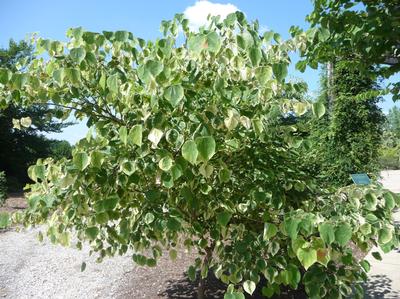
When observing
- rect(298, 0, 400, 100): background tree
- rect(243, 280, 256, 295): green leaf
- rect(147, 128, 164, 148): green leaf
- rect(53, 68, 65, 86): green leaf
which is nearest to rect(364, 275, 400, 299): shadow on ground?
rect(298, 0, 400, 100): background tree

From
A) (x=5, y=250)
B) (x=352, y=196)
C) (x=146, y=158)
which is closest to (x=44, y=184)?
(x=146, y=158)

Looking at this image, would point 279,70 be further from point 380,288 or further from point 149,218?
point 380,288

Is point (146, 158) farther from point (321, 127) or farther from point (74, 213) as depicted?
point (321, 127)

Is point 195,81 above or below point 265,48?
below

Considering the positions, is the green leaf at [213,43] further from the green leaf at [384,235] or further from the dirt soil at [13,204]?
the dirt soil at [13,204]

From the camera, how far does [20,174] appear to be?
1775 cm

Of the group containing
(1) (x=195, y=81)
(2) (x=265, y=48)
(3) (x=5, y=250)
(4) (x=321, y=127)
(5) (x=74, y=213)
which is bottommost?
(3) (x=5, y=250)

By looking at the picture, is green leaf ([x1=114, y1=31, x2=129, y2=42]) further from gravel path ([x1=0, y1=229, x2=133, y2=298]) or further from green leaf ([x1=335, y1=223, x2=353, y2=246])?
gravel path ([x1=0, y1=229, x2=133, y2=298])

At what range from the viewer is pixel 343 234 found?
4.51 feet

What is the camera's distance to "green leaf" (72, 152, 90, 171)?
1.56m

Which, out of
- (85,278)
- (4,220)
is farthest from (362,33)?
(85,278)

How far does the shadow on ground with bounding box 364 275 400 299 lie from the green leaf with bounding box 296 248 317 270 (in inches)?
110

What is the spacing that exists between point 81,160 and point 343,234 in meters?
1.08

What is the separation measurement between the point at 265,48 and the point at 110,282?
12.4 feet
